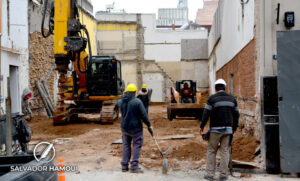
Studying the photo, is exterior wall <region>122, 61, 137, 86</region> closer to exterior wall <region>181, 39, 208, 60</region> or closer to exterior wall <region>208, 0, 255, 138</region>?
exterior wall <region>181, 39, 208, 60</region>

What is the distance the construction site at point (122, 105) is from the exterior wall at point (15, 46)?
53 mm

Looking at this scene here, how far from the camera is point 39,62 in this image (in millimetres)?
18688

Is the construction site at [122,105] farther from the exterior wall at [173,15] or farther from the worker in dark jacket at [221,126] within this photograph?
the exterior wall at [173,15]

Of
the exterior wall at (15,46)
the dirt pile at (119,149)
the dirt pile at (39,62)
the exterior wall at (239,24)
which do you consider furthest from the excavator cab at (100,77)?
the exterior wall at (239,24)

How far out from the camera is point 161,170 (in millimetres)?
6742

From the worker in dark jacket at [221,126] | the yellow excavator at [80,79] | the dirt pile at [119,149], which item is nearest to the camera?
the worker in dark jacket at [221,126]

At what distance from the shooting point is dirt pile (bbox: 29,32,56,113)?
1780cm

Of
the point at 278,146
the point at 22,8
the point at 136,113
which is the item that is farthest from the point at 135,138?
the point at 22,8

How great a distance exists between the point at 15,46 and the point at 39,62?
2.90 m

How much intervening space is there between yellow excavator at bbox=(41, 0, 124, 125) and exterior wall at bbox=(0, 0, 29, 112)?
214cm

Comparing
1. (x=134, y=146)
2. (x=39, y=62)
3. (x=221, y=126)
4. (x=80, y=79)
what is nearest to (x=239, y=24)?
(x=221, y=126)

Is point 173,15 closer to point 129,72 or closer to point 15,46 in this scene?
point 129,72

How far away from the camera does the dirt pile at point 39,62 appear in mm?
17805

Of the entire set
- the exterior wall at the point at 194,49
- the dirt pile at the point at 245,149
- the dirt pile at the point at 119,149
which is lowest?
the dirt pile at the point at 119,149
